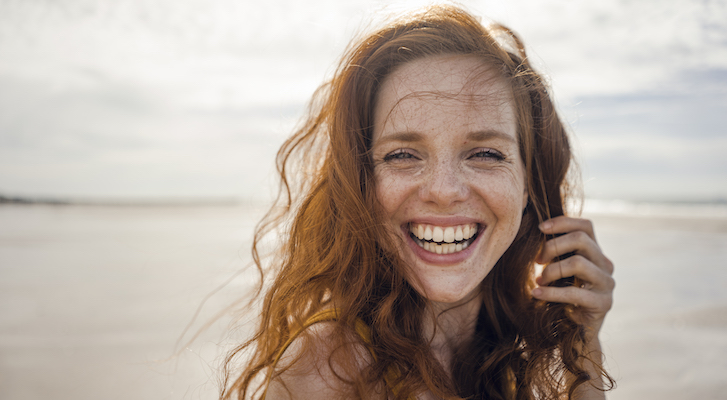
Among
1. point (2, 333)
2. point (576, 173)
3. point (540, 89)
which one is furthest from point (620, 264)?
point (2, 333)

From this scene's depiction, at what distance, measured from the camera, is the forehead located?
1.74 meters

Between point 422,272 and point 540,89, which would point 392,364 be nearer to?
point 422,272

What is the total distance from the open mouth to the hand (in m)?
0.67

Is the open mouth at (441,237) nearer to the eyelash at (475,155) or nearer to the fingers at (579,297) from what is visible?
the eyelash at (475,155)

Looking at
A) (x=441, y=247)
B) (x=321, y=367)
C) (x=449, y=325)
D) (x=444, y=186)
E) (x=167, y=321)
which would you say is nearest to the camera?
(x=321, y=367)

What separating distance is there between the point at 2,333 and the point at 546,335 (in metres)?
5.41

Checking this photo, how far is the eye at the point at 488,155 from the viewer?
1826 millimetres

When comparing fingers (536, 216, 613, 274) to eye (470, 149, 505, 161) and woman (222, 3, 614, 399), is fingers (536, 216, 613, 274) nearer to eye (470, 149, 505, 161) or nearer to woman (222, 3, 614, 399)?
woman (222, 3, 614, 399)

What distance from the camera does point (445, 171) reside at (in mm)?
1715

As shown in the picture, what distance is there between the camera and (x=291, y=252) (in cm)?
203

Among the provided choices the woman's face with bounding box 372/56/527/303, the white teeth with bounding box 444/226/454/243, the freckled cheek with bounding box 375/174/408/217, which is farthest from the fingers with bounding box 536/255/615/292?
the freckled cheek with bounding box 375/174/408/217

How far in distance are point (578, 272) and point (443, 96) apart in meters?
1.22

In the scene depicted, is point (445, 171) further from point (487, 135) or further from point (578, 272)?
point (578, 272)

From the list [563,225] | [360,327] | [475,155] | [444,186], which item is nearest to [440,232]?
[444,186]
